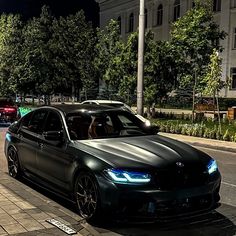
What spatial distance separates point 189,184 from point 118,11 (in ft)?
175

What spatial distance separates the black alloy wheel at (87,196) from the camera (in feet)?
18.8

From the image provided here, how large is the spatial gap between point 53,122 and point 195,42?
738 inches

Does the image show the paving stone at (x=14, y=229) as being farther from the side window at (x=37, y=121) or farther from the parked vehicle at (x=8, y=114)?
the parked vehicle at (x=8, y=114)

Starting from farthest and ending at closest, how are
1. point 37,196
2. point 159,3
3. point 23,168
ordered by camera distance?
point 159,3 → point 23,168 → point 37,196

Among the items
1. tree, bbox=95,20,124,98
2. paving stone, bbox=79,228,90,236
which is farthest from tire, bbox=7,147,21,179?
tree, bbox=95,20,124,98

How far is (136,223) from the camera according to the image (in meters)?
5.47

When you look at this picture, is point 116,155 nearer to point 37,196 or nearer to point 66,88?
point 37,196

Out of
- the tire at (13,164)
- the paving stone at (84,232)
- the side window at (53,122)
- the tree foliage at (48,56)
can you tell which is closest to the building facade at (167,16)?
the tree foliage at (48,56)

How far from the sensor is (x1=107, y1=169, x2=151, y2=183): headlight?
17.9ft

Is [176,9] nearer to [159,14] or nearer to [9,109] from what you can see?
[159,14]

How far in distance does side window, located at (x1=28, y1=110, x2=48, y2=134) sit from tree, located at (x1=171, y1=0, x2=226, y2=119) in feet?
56.5

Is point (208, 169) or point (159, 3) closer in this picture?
point (208, 169)

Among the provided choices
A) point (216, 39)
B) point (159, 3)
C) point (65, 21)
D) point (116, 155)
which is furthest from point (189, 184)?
point (159, 3)

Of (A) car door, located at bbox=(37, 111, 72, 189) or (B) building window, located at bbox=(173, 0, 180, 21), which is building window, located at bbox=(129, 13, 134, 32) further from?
(A) car door, located at bbox=(37, 111, 72, 189)
